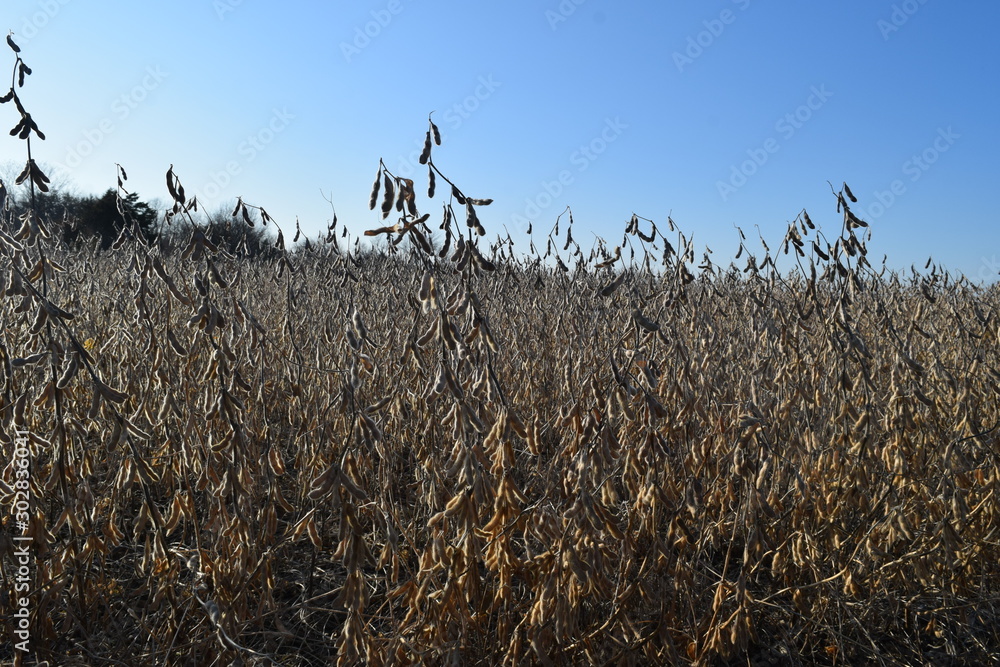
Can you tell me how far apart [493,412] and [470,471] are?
51 centimetres

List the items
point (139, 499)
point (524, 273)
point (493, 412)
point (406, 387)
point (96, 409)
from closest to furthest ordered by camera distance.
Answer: point (96, 409) → point (493, 412) → point (406, 387) → point (139, 499) → point (524, 273)

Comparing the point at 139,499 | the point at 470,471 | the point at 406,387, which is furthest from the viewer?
the point at 139,499

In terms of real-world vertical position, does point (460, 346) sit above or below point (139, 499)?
above

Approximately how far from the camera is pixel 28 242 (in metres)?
1.67

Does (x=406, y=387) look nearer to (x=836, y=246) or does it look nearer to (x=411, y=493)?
(x=411, y=493)

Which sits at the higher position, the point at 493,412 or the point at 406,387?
the point at 406,387

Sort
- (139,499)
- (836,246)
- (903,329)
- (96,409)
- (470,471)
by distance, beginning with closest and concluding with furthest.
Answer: (470,471) → (96,409) → (836,246) → (139,499) → (903,329)

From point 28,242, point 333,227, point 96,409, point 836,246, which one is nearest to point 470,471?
point 96,409

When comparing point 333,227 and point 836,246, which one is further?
point 333,227

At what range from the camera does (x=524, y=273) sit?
5.21 m

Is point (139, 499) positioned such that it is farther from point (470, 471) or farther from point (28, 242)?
point (470, 471)

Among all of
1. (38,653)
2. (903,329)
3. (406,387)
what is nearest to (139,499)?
(38,653)

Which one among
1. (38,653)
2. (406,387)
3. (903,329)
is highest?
(903,329)

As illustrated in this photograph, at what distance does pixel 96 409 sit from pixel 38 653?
0.69m
